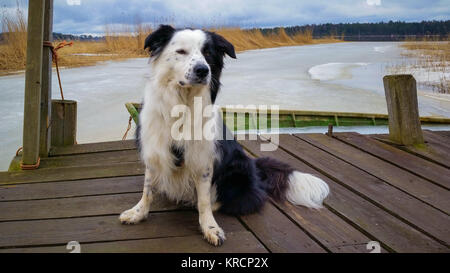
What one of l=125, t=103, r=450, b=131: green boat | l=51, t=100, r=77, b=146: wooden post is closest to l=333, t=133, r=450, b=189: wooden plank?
l=125, t=103, r=450, b=131: green boat

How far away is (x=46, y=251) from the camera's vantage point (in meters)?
1.72

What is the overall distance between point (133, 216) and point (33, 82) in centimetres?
153

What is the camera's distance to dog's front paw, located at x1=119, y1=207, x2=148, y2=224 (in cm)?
197

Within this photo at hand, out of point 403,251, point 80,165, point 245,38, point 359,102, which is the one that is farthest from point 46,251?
point 245,38

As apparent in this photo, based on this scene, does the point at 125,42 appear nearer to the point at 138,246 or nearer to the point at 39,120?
the point at 39,120

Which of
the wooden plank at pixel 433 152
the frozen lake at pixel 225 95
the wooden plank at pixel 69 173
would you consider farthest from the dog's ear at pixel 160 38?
the frozen lake at pixel 225 95

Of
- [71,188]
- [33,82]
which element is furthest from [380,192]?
[33,82]

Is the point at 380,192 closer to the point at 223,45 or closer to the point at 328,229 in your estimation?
the point at 328,229

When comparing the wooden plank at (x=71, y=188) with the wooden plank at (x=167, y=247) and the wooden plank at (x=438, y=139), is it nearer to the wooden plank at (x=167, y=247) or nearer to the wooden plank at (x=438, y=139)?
the wooden plank at (x=167, y=247)

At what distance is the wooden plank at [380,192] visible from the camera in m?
1.98

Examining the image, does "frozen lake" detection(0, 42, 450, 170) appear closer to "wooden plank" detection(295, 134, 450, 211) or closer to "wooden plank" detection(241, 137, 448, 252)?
"wooden plank" detection(295, 134, 450, 211)

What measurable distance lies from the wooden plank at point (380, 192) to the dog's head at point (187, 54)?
1.24 metres

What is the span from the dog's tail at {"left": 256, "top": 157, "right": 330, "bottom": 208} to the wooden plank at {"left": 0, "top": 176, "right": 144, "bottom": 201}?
2.82 ft

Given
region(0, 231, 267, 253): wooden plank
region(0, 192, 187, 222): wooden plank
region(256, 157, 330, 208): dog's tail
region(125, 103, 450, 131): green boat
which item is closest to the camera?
region(0, 231, 267, 253): wooden plank
